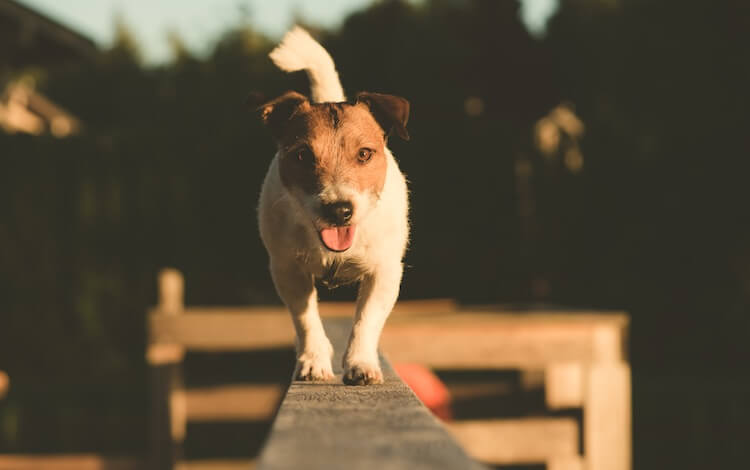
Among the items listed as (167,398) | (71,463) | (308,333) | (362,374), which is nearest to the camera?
(362,374)

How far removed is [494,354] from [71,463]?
14.5ft

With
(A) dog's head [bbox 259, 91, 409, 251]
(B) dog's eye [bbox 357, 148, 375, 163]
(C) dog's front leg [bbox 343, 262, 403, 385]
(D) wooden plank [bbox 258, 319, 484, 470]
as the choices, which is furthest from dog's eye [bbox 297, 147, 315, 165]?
(D) wooden plank [bbox 258, 319, 484, 470]

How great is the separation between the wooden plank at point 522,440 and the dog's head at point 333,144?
5.73m

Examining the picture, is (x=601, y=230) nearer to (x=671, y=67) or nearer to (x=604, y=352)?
(x=671, y=67)

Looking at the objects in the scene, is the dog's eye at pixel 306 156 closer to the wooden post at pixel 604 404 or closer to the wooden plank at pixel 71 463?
the wooden post at pixel 604 404

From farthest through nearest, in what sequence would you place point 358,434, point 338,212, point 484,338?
point 484,338 < point 338,212 < point 358,434

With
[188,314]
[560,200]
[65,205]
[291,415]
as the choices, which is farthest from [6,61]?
[291,415]

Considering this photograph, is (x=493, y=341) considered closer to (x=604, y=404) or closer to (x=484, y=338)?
(x=484, y=338)

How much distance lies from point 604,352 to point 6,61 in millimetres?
7465

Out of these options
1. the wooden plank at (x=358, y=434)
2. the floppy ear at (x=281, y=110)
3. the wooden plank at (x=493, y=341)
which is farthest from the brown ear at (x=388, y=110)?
the wooden plank at (x=493, y=341)

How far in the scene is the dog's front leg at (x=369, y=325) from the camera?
234cm

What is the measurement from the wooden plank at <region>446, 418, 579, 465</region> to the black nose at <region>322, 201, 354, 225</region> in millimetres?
5894

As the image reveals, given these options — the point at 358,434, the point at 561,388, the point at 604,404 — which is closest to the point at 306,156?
the point at 358,434

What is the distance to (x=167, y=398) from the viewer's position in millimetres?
8148
